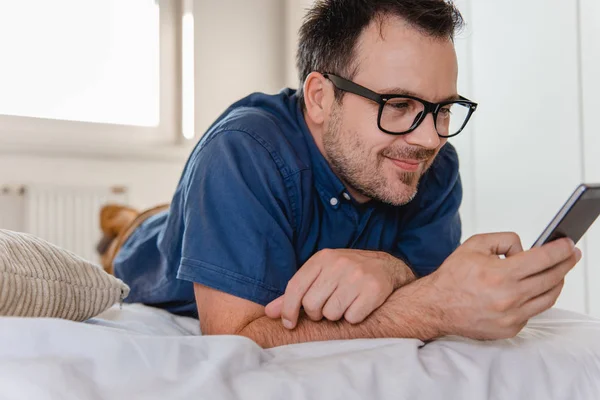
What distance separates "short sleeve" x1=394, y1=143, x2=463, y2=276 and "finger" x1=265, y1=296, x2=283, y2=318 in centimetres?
51

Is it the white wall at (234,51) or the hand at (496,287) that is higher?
the white wall at (234,51)

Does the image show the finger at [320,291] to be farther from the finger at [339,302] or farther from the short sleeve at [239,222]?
the short sleeve at [239,222]

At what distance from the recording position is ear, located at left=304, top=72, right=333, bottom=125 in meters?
1.30

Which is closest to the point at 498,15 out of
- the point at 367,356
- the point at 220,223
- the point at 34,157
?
the point at 34,157

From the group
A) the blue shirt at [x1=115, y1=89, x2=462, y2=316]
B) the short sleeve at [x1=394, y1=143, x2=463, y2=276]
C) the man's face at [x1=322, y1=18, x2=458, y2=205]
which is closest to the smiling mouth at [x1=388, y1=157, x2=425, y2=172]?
the man's face at [x1=322, y1=18, x2=458, y2=205]

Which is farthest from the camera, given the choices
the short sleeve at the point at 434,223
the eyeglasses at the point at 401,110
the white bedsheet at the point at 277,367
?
the short sleeve at the point at 434,223

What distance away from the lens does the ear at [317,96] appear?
1302 mm

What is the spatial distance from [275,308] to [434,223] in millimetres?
584

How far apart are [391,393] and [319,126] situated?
0.74 meters

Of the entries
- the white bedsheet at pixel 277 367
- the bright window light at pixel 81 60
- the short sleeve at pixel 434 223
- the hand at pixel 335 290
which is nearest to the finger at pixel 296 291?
the hand at pixel 335 290

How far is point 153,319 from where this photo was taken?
1170 mm

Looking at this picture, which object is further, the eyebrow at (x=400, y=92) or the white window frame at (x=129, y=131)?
the white window frame at (x=129, y=131)

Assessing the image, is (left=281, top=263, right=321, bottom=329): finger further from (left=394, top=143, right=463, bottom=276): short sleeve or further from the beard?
(left=394, top=143, right=463, bottom=276): short sleeve

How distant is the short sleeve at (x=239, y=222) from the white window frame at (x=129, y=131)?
6.54ft
